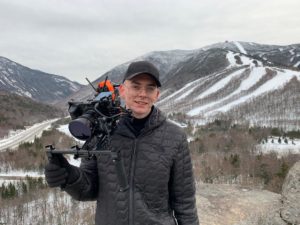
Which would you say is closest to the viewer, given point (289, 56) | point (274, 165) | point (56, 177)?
point (56, 177)

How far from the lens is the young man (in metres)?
2.38

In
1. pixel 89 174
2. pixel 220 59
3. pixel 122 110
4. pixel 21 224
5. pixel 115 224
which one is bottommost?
pixel 21 224

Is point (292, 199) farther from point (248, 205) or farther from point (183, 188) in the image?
point (183, 188)

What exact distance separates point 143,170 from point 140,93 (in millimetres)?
486

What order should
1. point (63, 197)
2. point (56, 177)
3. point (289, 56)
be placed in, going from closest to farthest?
point (56, 177)
point (63, 197)
point (289, 56)

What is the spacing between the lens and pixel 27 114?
3829 inches

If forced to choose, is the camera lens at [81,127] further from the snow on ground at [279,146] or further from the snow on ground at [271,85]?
the snow on ground at [271,85]

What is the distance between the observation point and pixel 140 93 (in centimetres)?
238

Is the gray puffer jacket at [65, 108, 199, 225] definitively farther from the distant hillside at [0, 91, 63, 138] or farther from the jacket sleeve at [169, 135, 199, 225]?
the distant hillside at [0, 91, 63, 138]

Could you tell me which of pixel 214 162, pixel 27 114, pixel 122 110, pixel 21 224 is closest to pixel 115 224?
pixel 122 110

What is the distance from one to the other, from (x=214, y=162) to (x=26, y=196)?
10351 millimetres

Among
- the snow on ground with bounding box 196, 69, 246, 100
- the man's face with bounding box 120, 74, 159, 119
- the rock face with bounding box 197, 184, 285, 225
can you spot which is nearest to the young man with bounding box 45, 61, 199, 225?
the man's face with bounding box 120, 74, 159, 119

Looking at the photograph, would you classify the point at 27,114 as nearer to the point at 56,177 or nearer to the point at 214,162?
the point at 214,162

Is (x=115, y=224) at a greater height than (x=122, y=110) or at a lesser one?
lesser
